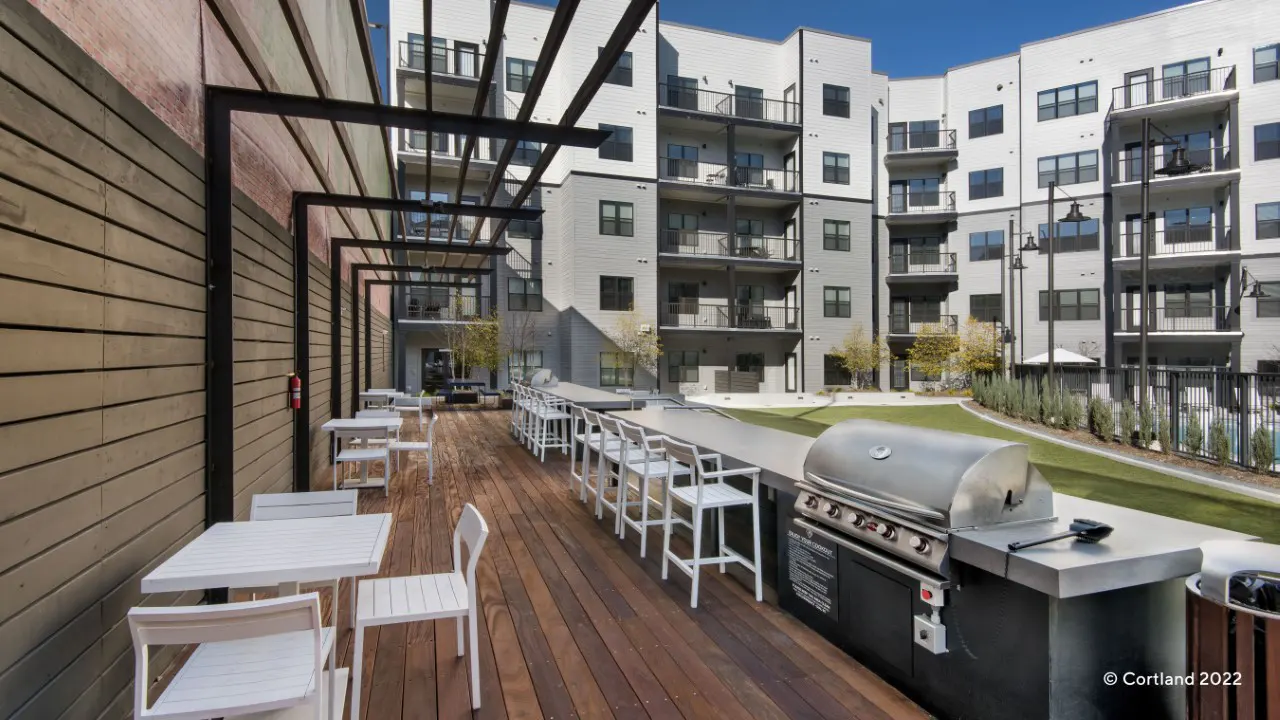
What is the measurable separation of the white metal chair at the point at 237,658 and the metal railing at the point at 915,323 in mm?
30020

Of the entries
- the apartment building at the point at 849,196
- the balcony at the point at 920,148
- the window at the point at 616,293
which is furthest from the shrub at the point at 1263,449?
the balcony at the point at 920,148

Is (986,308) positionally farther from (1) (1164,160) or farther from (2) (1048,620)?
(2) (1048,620)

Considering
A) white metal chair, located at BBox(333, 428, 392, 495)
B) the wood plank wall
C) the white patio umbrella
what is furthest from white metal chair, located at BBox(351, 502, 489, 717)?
the white patio umbrella

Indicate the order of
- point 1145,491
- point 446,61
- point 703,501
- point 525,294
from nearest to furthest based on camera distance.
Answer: point 703,501 < point 1145,491 < point 446,61 < point 525,294

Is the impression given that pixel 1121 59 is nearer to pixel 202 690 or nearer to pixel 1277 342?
pixel 1277 342

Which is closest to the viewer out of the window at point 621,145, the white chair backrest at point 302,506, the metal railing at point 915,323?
the white chair backrest at point 302,506

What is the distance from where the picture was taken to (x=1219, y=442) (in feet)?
32.4

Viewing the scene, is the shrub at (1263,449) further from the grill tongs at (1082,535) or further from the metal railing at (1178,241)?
the metal railing at (1178,241)

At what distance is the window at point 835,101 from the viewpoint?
1084 inches

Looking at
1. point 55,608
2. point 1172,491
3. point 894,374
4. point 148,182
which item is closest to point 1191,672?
point 55,608

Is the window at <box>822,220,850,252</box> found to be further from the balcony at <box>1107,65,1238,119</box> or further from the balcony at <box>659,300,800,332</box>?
the balcony at <box>1107,65,1238,119</box>

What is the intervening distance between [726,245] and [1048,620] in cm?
2502

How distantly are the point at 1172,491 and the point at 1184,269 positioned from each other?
22123 millimetres

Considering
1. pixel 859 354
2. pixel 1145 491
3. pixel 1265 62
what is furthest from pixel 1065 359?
pixel 1145 491
